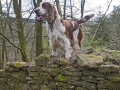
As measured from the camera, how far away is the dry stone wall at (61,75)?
168 inches

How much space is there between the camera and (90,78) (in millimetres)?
4449

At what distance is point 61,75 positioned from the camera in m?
4.89

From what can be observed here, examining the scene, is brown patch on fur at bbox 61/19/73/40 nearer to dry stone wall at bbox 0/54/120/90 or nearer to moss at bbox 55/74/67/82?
dry stone wall at bbox 0/54/120/90

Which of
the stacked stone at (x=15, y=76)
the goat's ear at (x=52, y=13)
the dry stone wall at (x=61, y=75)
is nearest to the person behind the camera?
the dry stone wall at (x=61, y=75)

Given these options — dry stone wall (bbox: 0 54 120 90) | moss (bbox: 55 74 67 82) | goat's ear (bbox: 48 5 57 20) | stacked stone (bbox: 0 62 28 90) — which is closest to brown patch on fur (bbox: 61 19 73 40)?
goat's ear (bbox: 48 5 57 20)

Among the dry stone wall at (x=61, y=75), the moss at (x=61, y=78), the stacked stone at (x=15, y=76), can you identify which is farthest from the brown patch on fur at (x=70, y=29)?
the stacked stone at (x=15, y=76)

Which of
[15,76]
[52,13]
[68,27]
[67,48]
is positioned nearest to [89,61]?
[67,48]

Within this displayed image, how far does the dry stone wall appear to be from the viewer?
4262 millimetres

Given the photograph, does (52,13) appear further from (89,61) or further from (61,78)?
(61,78)

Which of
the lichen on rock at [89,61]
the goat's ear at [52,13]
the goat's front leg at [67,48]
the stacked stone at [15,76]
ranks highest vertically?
the goat's ear at [52,13]

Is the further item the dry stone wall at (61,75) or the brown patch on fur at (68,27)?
the brown patch on fur at (68,27)

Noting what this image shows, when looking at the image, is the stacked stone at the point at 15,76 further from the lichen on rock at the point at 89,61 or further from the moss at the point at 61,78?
the lichen on rock at the point at 89,61

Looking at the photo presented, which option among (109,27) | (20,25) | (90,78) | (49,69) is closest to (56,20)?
(49,69)

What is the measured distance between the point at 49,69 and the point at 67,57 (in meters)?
0.45
